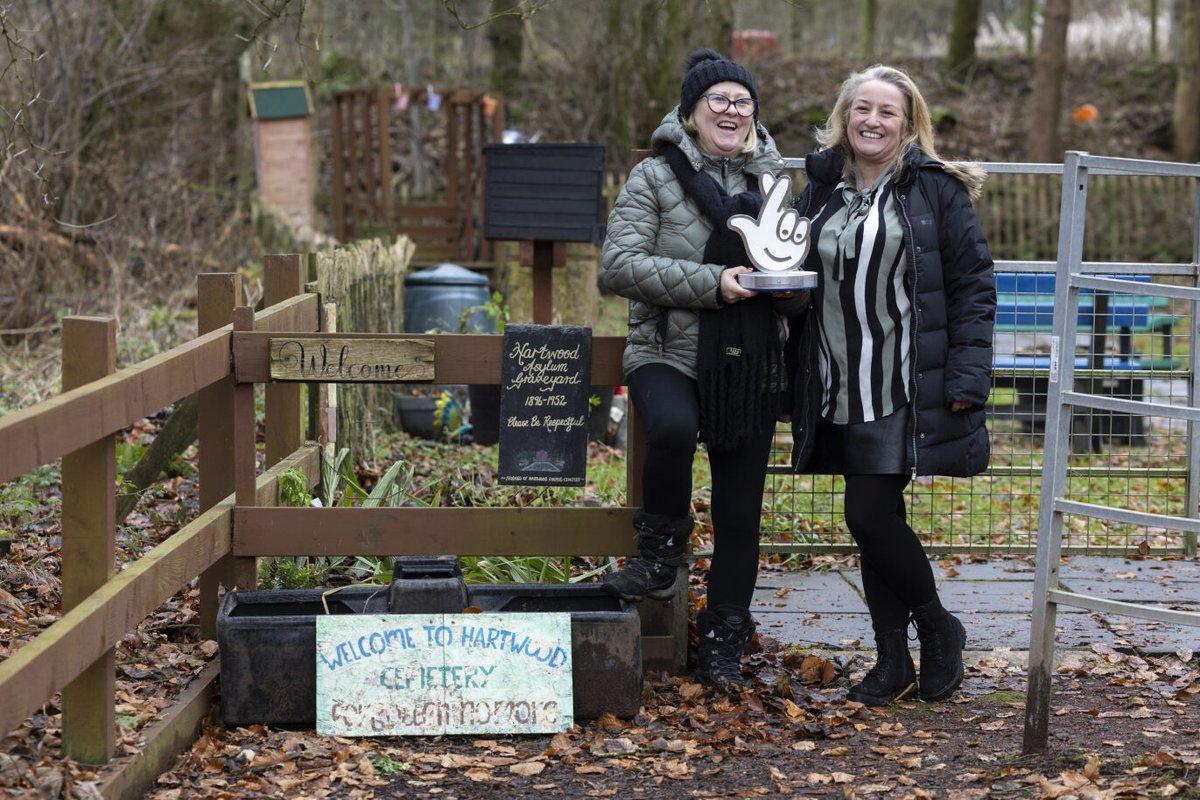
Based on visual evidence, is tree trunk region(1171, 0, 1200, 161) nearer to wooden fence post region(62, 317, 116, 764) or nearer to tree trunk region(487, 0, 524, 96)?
tree trunk region(487, 0, 524, 96)

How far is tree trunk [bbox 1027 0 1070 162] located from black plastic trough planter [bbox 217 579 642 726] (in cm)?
1749

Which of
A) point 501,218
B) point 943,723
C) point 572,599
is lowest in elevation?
point 943,723

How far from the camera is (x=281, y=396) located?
18.1ft

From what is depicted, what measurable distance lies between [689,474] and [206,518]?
1539 millimetres

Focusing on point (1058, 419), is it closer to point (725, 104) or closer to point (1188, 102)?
point (725, 104)

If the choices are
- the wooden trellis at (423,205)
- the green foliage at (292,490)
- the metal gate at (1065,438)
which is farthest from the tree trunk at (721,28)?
the metal gate at (1065,438)

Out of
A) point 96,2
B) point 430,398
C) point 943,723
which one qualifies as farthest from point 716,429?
point 96,2

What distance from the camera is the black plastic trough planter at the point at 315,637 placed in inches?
164

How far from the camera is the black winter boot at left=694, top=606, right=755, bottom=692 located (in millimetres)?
4590

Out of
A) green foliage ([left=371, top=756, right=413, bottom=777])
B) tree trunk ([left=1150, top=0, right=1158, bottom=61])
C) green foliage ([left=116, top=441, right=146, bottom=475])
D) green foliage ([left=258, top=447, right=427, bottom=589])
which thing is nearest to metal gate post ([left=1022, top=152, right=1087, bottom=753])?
green foliage ([left=371, top=756, right=413, bottom=777])

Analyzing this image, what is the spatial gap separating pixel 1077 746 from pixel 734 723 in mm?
1031

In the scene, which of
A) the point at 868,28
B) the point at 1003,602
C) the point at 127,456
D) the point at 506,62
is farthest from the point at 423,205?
the point at 868,28

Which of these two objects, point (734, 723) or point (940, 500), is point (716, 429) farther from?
point (940, 500)

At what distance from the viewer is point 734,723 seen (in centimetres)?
436
